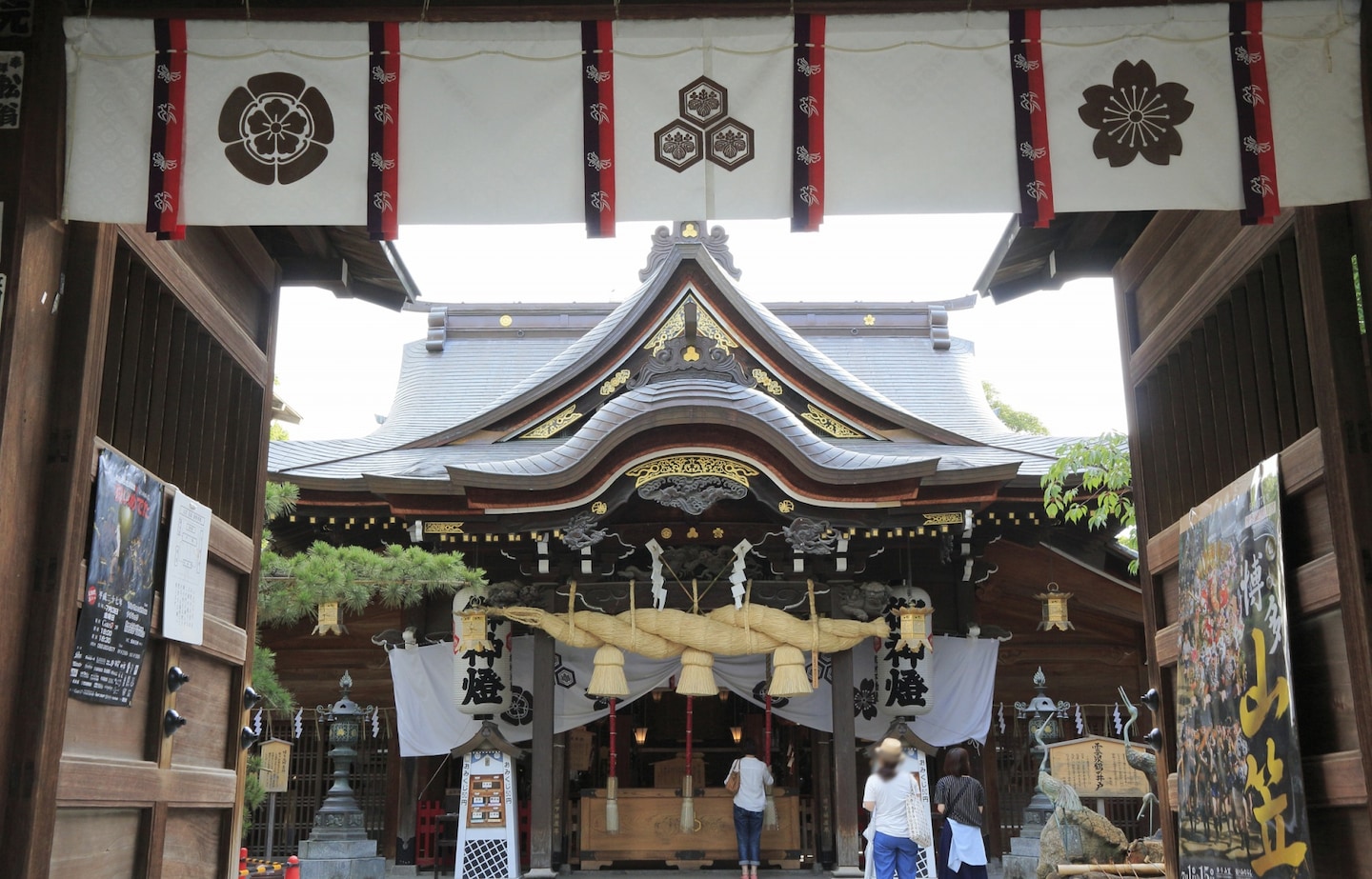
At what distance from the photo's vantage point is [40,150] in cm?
416

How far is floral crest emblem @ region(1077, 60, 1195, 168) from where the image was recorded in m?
4.37

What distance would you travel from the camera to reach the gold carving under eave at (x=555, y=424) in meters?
13.8

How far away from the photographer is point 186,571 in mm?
5258

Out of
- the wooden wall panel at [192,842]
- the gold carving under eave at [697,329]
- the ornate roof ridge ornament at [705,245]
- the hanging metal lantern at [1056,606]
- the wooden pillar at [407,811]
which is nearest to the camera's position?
the wooden wall panel at [192,842]

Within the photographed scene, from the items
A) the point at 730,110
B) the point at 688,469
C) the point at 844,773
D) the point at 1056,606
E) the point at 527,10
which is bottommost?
the point at 844,773

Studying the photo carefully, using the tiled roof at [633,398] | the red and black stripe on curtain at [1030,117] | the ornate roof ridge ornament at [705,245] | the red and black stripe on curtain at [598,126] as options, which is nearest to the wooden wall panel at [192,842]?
the red and black stripe on curtain at [598,126]

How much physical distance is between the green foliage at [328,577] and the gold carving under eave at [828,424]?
18.3ft

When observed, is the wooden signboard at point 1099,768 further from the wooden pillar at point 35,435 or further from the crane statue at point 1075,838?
the wooden pillar at point 35,435

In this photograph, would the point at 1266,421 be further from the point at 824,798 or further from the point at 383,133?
the point at 824,798

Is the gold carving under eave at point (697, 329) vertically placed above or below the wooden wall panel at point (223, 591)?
above

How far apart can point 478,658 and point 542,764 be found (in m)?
1.25

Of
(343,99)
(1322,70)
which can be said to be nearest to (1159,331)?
(1322,70)

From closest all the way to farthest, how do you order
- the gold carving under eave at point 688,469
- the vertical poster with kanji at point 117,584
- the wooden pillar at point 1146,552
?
1. the vertical poster with kanji at point 117,584
2. the wooden pillar at point 1146,552
3. the gold carving under eave at point 688,469

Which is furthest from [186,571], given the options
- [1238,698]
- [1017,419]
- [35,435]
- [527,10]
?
[1017,419]
